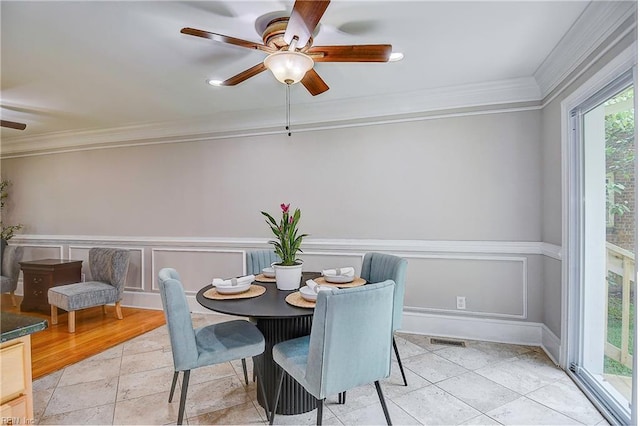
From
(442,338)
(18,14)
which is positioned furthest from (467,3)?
(442,338)

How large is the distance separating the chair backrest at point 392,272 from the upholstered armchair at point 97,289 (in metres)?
2.99

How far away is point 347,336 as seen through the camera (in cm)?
165

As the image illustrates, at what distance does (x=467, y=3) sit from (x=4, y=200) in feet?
22.4

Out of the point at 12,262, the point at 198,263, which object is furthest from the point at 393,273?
the point at 12,262

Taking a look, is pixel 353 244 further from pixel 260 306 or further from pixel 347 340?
pixel 347 340

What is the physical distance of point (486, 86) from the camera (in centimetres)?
315

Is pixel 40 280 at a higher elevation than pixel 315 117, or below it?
below

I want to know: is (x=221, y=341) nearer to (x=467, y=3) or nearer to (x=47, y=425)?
(x=47, y=425)

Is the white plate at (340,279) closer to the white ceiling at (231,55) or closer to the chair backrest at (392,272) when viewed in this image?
the chair backrest at (392,272)

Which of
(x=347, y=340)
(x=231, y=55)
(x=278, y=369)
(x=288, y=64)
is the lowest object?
(x=278, y=369)

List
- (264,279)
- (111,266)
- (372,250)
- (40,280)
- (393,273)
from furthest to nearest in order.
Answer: (40,280)
(111,266)
(372,250)
(264,279)
(393,273)

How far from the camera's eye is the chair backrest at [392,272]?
7.84 ft

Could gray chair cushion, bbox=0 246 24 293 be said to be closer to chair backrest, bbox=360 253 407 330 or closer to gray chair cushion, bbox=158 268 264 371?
gray chair cushion, bbox=158 268 264 371

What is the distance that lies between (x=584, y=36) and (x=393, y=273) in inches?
77.0
